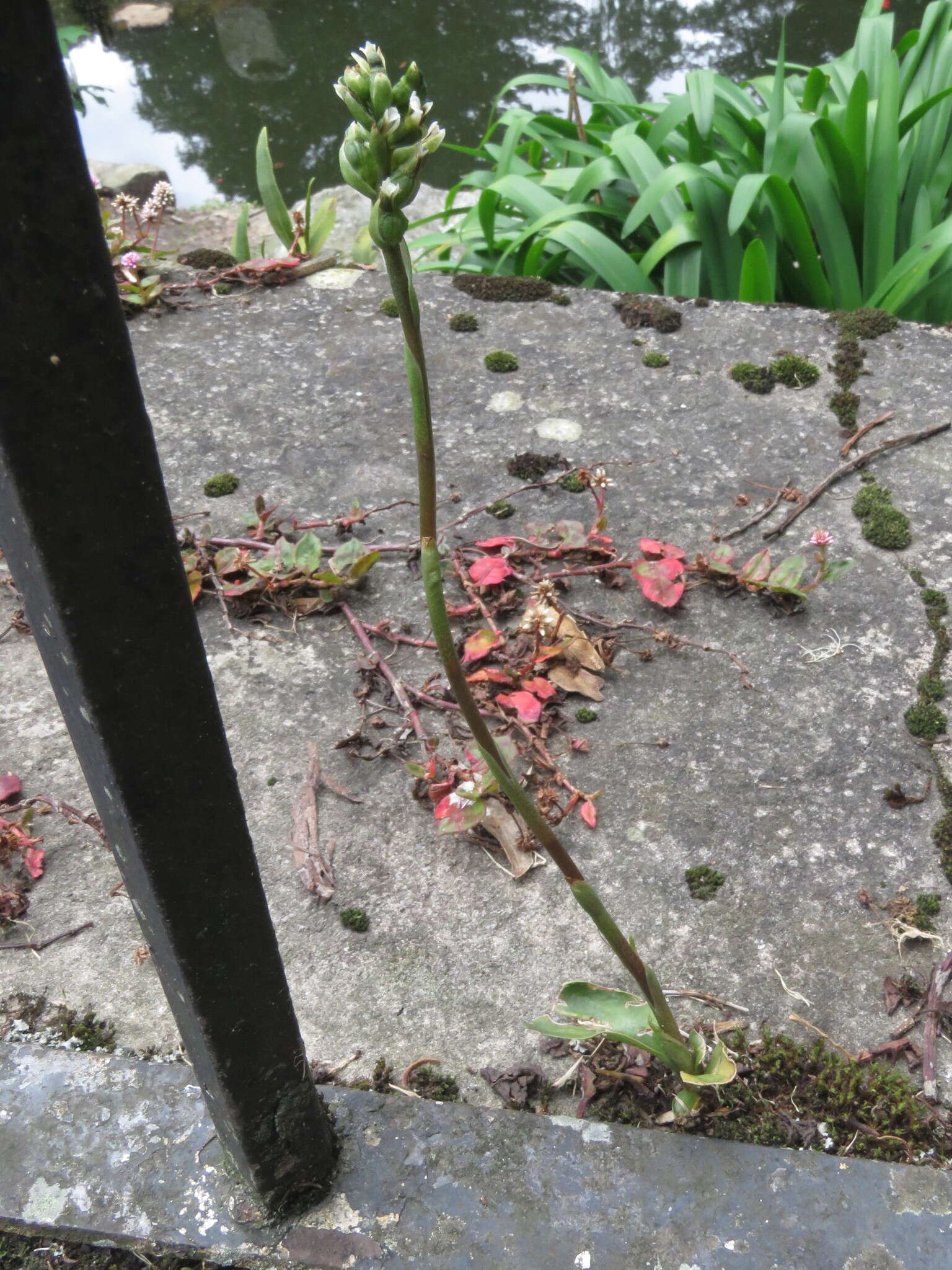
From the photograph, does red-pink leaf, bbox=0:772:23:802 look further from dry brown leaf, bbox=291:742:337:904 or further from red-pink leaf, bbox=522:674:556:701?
red-pink leaf, bbox=522:674:556:701

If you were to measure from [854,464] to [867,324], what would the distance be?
0.56 meters

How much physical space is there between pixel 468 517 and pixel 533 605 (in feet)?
1.22

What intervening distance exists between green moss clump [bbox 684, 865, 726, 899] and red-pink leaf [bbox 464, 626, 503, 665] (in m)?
0.53

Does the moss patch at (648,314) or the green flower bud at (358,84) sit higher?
the green flower bud at (358,84)

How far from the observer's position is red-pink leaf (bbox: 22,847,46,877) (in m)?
1.48

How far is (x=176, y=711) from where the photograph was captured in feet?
2.44

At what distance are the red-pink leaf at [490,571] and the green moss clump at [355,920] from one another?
72cm

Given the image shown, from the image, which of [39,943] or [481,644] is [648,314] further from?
[39,943]

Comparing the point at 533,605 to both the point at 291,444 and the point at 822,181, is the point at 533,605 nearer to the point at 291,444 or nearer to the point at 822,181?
the point at 291,444

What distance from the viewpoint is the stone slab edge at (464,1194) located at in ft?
3.35

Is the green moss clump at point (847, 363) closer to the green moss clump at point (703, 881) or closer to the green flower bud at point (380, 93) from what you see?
the green moss clump at point (703, 881)

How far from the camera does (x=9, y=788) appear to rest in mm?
1588

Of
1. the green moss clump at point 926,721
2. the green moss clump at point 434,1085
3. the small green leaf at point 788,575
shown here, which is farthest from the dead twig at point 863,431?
the green moss clump at point 434,1085

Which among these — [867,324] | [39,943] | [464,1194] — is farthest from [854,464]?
[39,943]
